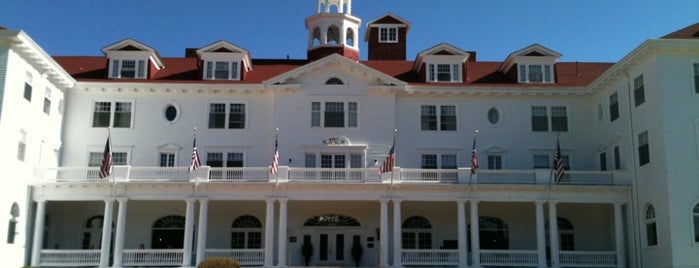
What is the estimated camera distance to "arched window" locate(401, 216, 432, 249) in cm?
4500

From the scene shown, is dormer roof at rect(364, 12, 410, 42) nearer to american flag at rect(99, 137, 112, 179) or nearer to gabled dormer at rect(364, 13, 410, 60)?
gabled dormer at rect(364, 13, 410, 60)

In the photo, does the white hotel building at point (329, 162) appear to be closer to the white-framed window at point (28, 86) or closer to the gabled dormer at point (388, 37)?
the white-framed window at point (28, 86)

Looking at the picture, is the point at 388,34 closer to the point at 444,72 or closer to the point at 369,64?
the point at 369,64

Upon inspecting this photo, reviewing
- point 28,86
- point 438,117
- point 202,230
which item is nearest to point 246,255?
point 202,230

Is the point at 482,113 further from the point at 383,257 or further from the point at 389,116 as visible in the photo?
the point at 383,257

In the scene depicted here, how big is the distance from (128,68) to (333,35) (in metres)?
14.6

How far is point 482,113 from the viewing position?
46031mm

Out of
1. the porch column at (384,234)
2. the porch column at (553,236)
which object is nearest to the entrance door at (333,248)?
the porch column at (384,234)

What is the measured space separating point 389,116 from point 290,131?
212 inches

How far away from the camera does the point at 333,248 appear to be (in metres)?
44.2

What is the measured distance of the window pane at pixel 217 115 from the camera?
45.3 metres

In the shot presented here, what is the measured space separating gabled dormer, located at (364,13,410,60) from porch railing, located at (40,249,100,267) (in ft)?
73.6

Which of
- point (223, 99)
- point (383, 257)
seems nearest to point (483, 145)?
point (383, 257)

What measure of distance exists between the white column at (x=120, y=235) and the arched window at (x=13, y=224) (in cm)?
460
